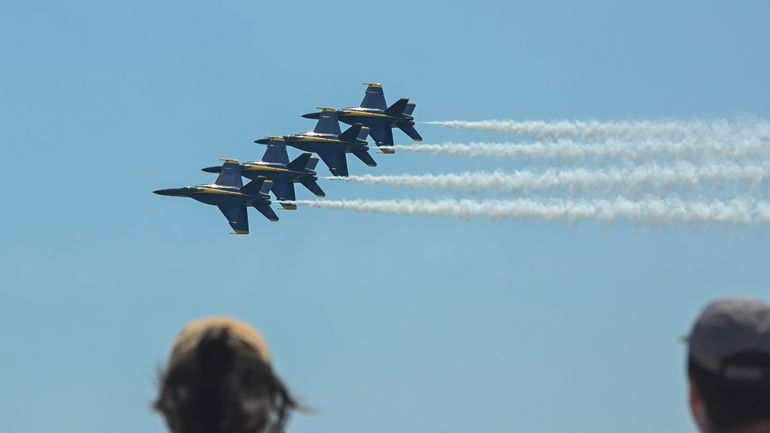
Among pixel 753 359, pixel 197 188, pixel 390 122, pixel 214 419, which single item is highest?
pixel 390 122

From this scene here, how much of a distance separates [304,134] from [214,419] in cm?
12887

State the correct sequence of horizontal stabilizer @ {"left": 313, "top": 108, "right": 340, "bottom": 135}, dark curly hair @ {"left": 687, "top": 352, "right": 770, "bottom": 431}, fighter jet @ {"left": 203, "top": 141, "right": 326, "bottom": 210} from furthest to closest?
horizontal stabilizer @ {"left": 313, "top": 108, "right": 340, "bottom": 135} → fighter jet @ {"left": 203, "top": 141, "right": 326, "bottom": 210} → dark curly hair @ {"left": 687, "top": 352, "right": 770, "bottom": 431}

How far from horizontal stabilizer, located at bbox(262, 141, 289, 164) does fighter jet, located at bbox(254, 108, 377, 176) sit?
6607mm

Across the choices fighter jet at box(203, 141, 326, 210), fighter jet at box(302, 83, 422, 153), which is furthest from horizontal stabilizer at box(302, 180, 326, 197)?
fighter jet at box(302, 83, 422, 153)

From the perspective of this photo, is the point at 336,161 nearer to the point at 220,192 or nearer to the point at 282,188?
the point at 282,188

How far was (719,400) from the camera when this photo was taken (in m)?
6.63

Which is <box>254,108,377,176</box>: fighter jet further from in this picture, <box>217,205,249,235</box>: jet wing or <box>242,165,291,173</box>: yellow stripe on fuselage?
<box>217,205,249,235</box>: jet wing

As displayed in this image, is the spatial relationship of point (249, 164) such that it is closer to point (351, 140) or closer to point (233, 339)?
point (351, 140)

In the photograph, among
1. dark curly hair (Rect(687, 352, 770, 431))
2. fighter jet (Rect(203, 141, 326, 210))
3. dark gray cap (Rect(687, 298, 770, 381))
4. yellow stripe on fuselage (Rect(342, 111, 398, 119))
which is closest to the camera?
dark gray cap (Rect(687, 298, 770, 381))

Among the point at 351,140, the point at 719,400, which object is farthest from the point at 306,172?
the point at 719,400

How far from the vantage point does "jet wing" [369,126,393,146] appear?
131375 millimetres

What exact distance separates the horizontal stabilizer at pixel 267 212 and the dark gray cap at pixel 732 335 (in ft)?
395

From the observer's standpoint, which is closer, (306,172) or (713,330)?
(713,330)

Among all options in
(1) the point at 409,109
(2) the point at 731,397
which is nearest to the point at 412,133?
(1) the point at 409,109
